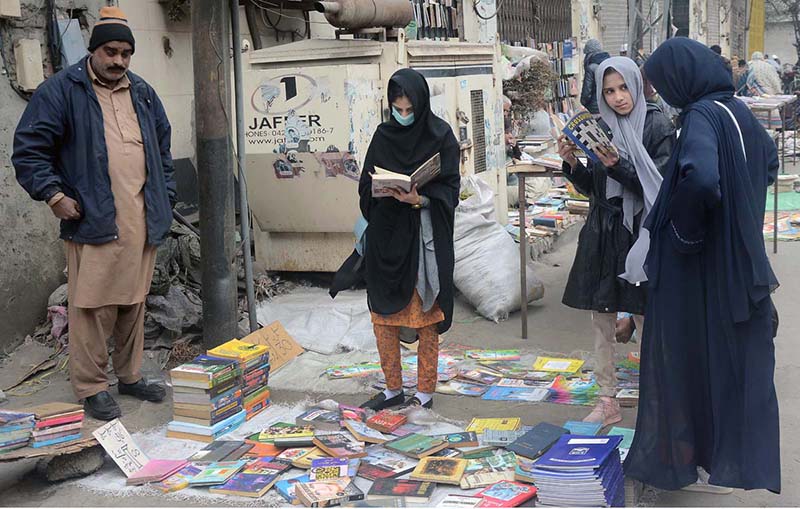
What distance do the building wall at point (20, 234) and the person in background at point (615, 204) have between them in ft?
11.0

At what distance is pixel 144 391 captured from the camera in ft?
15.9

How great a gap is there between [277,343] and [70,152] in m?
1.80

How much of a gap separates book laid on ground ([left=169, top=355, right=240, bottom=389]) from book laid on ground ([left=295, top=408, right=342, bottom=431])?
0.41 metres

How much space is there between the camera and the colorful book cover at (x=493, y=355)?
5.51m

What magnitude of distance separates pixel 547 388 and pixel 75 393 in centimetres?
250

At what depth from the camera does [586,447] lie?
3393 mm

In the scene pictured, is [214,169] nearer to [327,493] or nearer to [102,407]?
[102,407]

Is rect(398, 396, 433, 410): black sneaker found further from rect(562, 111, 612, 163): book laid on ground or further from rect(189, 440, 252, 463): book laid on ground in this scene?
rect(562, 111, 612, 163): book laid on ground

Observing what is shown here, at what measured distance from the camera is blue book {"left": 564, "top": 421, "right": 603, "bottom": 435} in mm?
4062

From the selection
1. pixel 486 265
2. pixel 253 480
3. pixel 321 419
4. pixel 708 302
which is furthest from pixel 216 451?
pixel 486 265

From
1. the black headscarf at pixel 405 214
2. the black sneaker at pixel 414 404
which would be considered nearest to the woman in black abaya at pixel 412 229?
the black headscarf at pixel 405 214

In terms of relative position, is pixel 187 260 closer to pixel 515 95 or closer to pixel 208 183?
pixel 208 183

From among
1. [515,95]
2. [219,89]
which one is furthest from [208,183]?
[515,95]

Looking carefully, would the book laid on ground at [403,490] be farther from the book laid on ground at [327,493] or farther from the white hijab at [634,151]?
the white hijab at [634,151]
